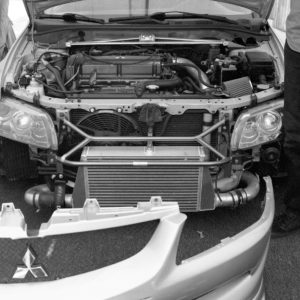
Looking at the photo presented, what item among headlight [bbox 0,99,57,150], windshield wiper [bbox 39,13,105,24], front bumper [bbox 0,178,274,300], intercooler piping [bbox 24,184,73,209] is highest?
windshield wiper [bbox 39,13,105,24]

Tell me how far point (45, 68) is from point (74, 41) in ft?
1.39

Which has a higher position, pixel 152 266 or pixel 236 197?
pixel 152 266

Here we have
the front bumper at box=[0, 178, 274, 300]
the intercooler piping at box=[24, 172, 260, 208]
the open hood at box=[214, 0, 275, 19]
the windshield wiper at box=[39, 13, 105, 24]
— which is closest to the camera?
the front bumper at box=[0, 178, 274, 300]

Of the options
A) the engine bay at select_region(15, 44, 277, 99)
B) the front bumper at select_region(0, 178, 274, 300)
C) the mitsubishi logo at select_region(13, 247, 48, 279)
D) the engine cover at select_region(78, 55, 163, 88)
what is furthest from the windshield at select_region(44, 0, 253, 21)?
the mitsubishi logo at select_region(13, 247, 48, 279)

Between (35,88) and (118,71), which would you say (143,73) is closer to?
(118,71)

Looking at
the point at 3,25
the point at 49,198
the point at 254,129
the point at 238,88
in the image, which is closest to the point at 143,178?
the point at 49,198

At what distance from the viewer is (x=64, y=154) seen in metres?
2.27

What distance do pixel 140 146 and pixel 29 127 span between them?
0.57 metres

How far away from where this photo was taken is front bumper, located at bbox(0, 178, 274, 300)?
152cm

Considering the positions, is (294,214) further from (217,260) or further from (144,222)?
(144,222)

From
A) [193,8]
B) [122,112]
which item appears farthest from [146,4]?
[122,112]

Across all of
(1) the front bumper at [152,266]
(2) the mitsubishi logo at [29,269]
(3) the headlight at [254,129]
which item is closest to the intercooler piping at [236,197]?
(3) the headlight at [254,129]

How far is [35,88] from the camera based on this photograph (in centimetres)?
241

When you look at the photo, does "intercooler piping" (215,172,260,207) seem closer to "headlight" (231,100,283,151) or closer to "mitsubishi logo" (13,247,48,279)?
"headlight" (231,100,283,151)
